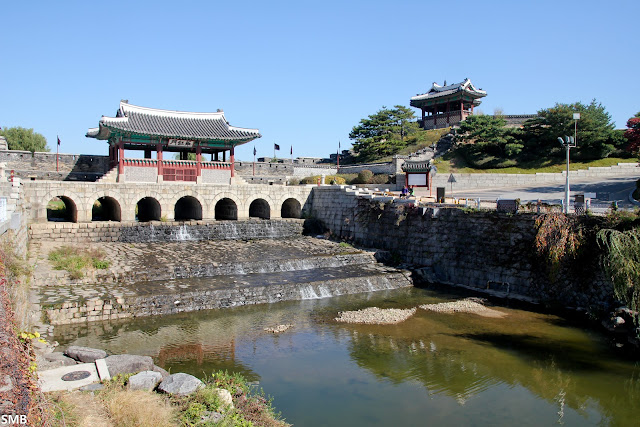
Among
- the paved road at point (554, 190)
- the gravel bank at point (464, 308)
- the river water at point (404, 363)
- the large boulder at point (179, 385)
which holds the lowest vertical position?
the river water at point (404, 363)

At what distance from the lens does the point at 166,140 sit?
3331 centimetres

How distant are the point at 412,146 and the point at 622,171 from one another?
19796mm

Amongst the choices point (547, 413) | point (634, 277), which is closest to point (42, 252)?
point (547, 413)

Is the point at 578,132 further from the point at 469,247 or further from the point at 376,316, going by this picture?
the point at 376,316

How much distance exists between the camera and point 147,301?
17.1 m

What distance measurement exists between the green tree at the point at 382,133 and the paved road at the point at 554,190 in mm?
12490

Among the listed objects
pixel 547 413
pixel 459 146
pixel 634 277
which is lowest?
pixel 547 413

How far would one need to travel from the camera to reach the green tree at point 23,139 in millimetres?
56041

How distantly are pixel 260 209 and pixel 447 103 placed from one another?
1232 inches

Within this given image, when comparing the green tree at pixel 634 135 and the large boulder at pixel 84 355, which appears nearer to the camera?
the large boulder at pixel 84 355

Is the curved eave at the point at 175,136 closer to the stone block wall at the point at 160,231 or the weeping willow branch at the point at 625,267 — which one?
the stone block wall at the point at 160,231

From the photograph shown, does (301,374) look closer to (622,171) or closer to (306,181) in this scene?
(306,181)

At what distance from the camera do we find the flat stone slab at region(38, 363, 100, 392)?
348 inches

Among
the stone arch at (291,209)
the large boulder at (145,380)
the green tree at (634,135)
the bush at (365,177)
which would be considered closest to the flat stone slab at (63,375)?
the large boulder at (145,380)
